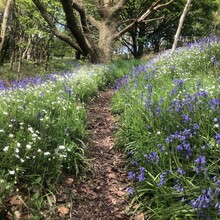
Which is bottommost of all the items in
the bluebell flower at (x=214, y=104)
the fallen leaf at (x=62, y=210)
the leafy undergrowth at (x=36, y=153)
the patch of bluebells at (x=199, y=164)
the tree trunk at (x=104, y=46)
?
the fallen leaf at (x=62, y=210)

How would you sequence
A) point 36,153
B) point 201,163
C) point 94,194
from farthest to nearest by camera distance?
point 94,194
point 36,153
point 201,163

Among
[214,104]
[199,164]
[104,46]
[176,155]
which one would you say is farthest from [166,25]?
[199,164]

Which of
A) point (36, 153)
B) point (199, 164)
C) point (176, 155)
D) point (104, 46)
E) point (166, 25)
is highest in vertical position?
point (166, 25)

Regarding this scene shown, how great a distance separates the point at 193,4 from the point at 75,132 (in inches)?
1069

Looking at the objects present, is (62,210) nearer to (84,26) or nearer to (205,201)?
→ (205,201)

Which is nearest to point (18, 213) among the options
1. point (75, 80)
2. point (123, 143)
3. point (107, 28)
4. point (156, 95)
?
point (123, 143)

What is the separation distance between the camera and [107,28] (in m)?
16.4

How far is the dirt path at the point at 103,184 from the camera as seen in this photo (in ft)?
11.0

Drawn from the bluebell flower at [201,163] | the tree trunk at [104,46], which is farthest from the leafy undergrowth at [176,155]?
the tree trunk at [104,46]

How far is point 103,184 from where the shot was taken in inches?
158

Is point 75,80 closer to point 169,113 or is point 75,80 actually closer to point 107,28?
point 169,113

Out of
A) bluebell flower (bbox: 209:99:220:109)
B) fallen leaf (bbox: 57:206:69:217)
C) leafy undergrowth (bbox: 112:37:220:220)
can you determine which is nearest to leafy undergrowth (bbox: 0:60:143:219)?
fallen leaf (bbox: 57:206:69:217)

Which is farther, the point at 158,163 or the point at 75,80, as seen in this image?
the point at 75,80

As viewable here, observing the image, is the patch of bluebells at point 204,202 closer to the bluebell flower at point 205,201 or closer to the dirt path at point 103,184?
the bluebell flower at point 205,201
